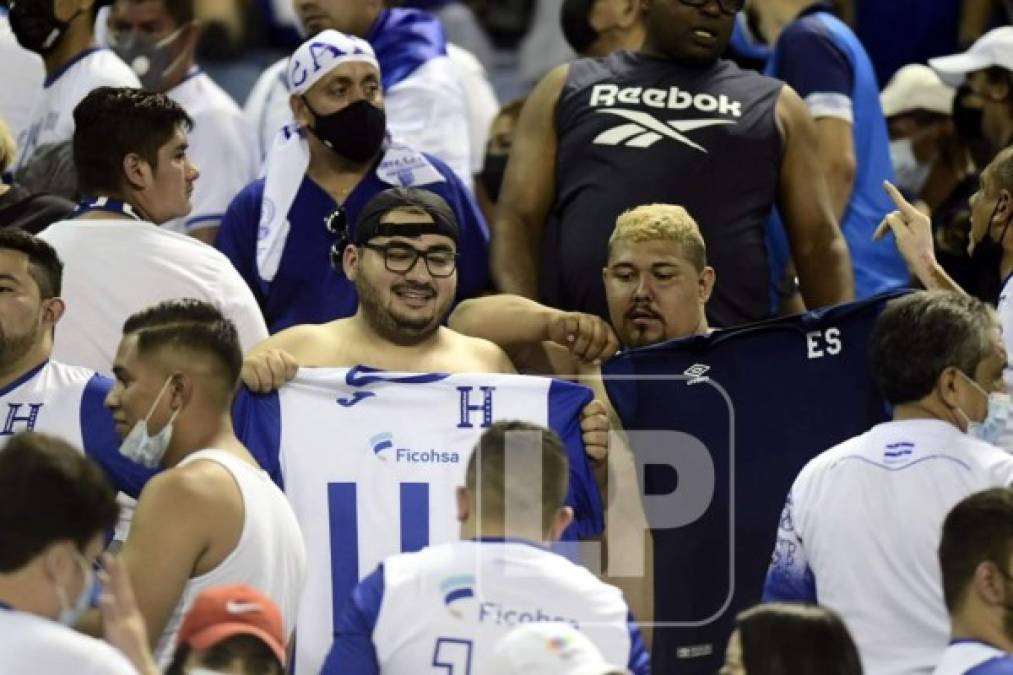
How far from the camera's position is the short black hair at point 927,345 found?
604cm

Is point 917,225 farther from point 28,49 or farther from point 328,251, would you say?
point 28,49

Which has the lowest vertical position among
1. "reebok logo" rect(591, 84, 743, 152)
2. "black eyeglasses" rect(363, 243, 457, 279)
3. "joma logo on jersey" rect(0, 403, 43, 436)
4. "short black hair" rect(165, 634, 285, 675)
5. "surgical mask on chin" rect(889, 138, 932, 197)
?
"short black hair" rect(165, 634, 285, 675)

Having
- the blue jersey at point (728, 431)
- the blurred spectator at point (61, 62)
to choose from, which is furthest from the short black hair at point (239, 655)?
the blurred spectator at point (61, 62)

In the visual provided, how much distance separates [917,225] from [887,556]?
1.54 meters

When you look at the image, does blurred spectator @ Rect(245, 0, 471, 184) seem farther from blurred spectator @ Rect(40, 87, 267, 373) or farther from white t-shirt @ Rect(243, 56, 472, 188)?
blurred spectator @ Rect(40, 87, 267, 373)

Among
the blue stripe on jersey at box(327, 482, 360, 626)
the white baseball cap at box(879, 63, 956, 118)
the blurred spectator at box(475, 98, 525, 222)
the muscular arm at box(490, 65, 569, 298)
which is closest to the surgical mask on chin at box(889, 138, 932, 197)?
the white baseball cap at box(879, 63, 956, 118)

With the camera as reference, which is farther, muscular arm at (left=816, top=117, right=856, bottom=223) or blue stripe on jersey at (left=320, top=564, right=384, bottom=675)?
muscular arm at (left=816, top=117, right=856, bottom=223)

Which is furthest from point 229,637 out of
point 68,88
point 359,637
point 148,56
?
point 148,56

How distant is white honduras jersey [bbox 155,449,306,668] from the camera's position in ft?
18.8

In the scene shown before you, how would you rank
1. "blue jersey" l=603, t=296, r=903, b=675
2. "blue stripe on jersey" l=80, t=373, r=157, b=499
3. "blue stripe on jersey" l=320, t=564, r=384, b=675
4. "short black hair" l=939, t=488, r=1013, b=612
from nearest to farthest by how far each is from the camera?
1. "short black hair" l=939, t=488, r=1013, b=612
2. "blue stripe on jersey" l=320, t=564, r=384, b=675
3. "blue stripe on jersey" l=80, t=373, r=157, b=499
4. "blue jersey" l=603, t=296, r=903, b=675

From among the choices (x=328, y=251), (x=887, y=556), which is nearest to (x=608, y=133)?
(x=328, y=251)

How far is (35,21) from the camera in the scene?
856cm

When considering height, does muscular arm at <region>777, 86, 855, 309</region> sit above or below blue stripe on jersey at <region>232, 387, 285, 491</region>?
above

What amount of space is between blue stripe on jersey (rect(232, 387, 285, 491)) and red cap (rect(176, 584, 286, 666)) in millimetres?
1724
